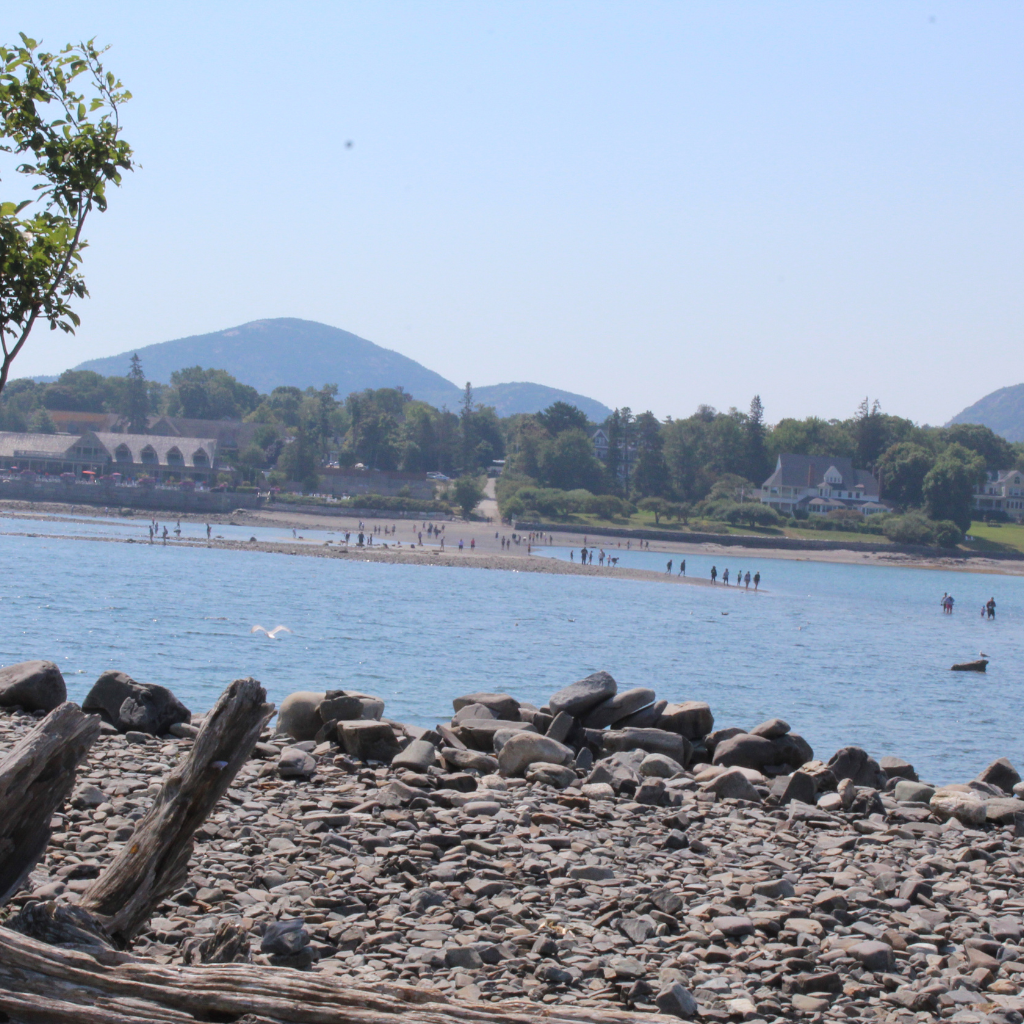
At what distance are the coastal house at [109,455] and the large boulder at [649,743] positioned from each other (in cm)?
12546

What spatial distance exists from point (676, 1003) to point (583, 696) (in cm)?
887

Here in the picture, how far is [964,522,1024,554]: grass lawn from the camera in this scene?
127125mm

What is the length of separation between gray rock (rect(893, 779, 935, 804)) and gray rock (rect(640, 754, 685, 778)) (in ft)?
8.51

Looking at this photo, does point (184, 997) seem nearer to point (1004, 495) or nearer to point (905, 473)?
point (905, 473)

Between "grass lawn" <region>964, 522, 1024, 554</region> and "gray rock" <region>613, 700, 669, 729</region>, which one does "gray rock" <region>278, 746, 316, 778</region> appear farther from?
"grass lawn" <region>964, 522, 1024, 554</region>

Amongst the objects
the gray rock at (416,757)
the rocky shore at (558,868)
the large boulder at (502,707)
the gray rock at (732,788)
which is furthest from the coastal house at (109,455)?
the gray rock at (732,788)

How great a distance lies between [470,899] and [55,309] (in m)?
4.99

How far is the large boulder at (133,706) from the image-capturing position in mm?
12297

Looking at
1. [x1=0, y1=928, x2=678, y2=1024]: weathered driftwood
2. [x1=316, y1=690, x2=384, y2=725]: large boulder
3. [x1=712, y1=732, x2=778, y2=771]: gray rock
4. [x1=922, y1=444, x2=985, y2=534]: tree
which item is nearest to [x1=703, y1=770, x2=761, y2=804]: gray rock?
[x1=712, y1=732, x2=778, y2=771]: gray rock

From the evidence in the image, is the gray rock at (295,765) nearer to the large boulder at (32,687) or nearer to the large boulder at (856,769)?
the large boulder at (32,687)

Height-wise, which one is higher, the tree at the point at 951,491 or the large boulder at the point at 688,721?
the tree at the point at 951,491

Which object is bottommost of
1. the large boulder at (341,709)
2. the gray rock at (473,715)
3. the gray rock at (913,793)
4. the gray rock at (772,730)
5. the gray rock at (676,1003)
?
the gray rock at (913,793)

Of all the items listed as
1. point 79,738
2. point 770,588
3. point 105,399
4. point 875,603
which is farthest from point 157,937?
point 105,399

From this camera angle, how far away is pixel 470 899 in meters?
7.14
